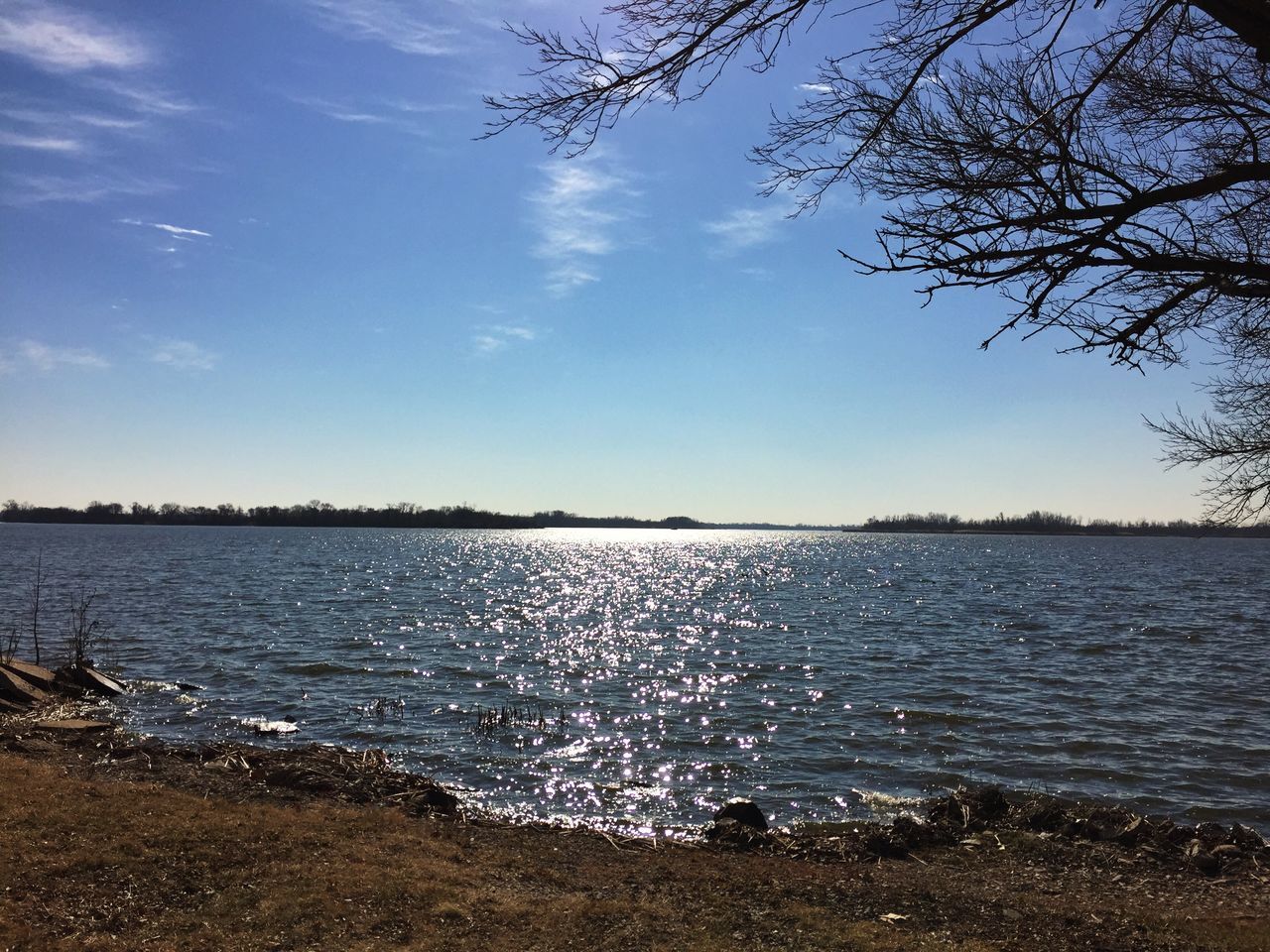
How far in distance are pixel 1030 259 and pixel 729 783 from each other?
10891 millimetres

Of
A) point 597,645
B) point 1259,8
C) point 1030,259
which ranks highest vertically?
point 1259,8

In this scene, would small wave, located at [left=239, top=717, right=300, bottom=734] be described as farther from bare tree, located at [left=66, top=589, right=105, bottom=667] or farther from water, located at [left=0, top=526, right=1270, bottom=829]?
bare tree, located at [left=66, top=589, right=105, bottom=667]

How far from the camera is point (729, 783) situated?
1330 cm

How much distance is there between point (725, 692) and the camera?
20.6 meters

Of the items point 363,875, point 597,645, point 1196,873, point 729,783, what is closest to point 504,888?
point 363,875

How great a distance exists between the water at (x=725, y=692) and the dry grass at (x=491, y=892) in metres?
2.90

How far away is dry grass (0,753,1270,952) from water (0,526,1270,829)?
2898 millimetres

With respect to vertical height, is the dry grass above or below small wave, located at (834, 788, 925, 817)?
above

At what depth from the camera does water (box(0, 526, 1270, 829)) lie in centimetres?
1339

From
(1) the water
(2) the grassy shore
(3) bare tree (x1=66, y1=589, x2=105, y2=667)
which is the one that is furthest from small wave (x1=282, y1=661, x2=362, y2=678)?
(2) the grassy shore

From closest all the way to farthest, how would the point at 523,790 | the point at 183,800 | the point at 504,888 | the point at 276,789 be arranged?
1. the point at 504,888
2. the point at 183,800
3. the point at 276,789
4. the point at 523,790

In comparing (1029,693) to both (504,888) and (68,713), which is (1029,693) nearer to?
(504,888)

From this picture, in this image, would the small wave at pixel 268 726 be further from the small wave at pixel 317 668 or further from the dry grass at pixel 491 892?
the dry grass at pixel 491 892

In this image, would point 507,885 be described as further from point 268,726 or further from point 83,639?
point 83,639
